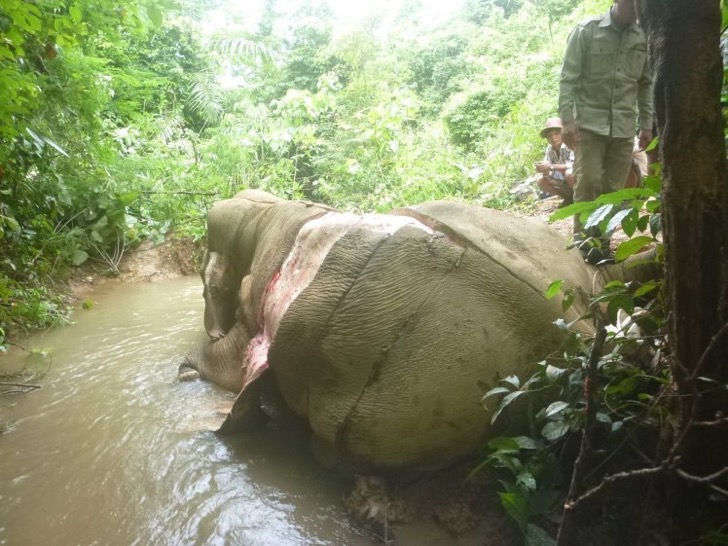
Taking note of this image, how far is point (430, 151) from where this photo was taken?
29.0 feet

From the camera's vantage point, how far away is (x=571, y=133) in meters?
3.03

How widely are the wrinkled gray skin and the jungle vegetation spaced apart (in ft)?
0.56

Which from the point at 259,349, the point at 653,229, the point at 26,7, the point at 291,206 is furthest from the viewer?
the point at 291,206

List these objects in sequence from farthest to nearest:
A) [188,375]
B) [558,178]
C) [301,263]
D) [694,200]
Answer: [558,178], [188,375], [301,263], [694,200]

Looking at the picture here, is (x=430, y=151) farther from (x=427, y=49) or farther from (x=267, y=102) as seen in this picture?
(x=427, y=49)

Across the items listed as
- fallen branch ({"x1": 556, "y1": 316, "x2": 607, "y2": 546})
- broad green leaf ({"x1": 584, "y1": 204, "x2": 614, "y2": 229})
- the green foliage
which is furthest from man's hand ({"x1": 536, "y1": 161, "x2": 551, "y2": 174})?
fallen branch ({"x1": 556, "y1": 316, "x2": 607, "y2": 546})

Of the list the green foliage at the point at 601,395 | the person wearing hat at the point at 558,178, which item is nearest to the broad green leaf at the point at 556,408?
the green foliage at the point at 601,395

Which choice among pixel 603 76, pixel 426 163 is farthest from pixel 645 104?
pixel 426 163

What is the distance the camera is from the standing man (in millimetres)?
2930

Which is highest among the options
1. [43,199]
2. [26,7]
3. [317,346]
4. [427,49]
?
[427,49]

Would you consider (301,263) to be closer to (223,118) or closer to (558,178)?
(558,178)

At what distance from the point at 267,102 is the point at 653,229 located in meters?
14.6

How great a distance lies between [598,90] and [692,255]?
2.21m

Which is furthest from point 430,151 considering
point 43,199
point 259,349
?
point 259,349
